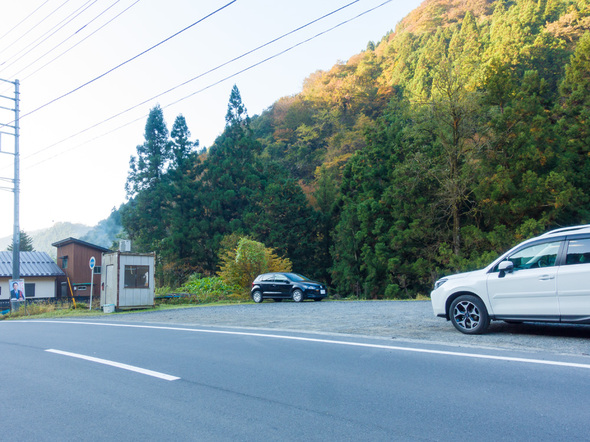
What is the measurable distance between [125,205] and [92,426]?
4555 centimetres

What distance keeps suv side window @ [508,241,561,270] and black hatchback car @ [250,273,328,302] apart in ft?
44.0

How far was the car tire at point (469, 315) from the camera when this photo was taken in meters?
8.41

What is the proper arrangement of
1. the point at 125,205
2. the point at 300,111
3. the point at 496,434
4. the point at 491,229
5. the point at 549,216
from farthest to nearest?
the point at 300,111, the point at 125,205, the point at 491,229, the point at 549,216, the point at 496,434

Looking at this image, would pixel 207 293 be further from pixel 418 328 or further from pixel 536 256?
pixel 536 256

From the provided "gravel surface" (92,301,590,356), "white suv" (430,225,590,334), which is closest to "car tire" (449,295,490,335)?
"white suv" (430,225,590,334)

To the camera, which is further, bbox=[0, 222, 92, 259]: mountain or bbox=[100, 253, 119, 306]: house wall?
bbox=[0, 222, 92, 259]: mountain

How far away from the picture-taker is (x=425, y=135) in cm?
2847

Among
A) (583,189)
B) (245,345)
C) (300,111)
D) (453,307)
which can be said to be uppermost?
(300,111)

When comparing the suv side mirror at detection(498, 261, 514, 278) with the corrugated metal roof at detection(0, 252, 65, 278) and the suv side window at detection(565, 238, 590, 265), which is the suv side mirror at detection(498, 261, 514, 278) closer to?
the suv side window at detection(565, 238, 590, 265)

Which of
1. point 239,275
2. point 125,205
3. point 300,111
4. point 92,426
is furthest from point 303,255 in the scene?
point 92,426

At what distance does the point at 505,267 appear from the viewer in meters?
8.11

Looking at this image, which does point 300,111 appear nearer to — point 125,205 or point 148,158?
point 148,158

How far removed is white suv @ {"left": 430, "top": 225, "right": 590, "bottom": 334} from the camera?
7.44 metres

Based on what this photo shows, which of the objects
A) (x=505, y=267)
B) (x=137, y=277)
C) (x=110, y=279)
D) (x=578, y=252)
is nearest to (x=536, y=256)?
(x=505, y=267)
